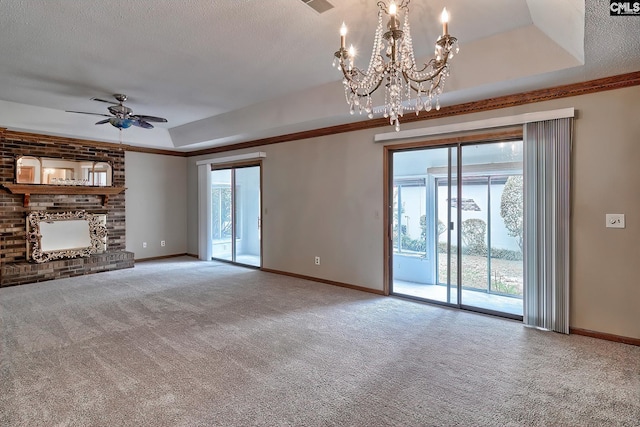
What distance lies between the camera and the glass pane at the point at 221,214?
738 centimetres

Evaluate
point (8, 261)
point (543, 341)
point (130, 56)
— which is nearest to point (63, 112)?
point (8, 261)

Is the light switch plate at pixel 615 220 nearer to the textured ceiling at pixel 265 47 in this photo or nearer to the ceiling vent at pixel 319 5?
the textured ceiling at pixel 265 47

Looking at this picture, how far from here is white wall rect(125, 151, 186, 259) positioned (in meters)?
7.30

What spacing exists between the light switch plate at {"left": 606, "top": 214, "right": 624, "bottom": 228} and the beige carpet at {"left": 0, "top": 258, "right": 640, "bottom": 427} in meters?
1.09

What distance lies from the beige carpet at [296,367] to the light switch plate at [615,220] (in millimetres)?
1093

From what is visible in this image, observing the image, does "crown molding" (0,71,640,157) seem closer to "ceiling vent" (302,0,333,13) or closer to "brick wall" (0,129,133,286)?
"brick wall" (0,129,133,286)

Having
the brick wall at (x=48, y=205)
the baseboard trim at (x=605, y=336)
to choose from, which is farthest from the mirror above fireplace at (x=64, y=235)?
the baseboard trim at (x=605, y=336)

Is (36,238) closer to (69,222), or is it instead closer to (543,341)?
(69,222)

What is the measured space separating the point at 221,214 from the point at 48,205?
9.91 feet

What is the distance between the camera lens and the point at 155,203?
7.69 metres

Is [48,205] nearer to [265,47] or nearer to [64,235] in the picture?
[64,235]

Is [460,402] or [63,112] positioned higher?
[63,112]

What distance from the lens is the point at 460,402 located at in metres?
2.27

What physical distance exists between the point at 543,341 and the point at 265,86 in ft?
13.7
